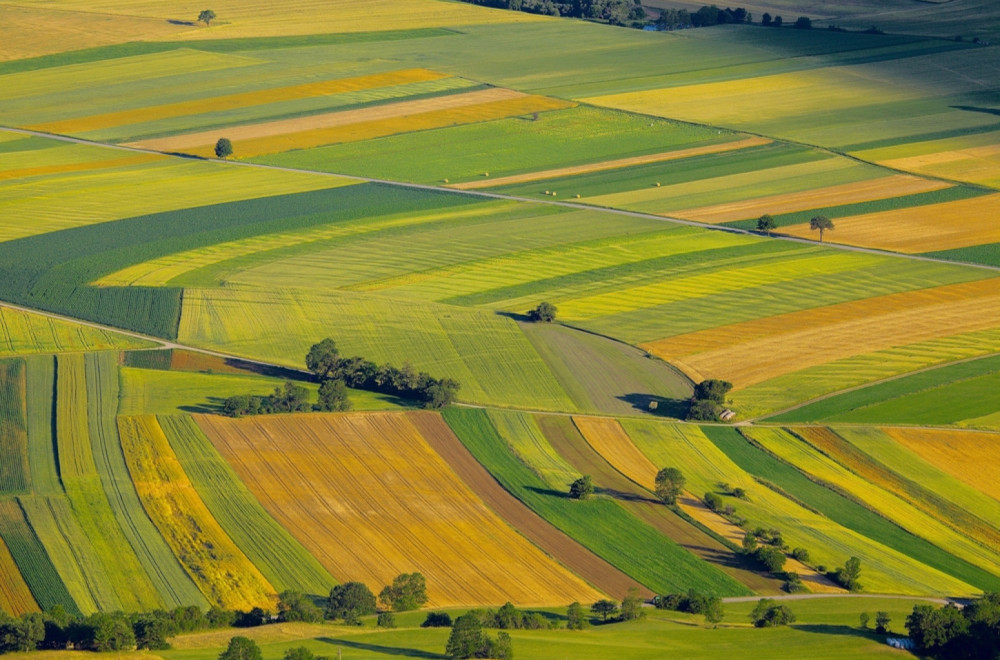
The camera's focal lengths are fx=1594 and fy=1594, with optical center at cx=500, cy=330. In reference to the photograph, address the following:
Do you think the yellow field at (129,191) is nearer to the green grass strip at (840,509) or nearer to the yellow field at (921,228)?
the yellow field at (921,228)

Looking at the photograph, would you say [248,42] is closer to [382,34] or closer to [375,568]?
[382,34]

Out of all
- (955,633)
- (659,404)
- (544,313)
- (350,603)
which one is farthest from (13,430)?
(955,633)

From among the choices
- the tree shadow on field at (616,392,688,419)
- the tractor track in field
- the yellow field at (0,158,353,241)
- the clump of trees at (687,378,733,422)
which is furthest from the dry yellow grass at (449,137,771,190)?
the clump of trees at (687,378,733,422)

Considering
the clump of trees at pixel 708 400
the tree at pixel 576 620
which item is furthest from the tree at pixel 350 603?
the clump of trees at pixel 708 400

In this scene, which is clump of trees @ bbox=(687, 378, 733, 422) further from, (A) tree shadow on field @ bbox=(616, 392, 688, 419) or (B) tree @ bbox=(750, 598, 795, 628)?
(B) tree @ bbox=(750, 598, 795, 628)

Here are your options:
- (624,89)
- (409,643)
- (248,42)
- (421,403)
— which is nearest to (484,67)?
(624,89)

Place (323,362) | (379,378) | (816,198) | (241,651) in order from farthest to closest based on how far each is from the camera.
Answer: (816,198)
(323,362)
(379,378)
(241,651)

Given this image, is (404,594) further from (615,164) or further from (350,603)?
(615,164)

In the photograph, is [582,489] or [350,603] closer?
[350,603]
